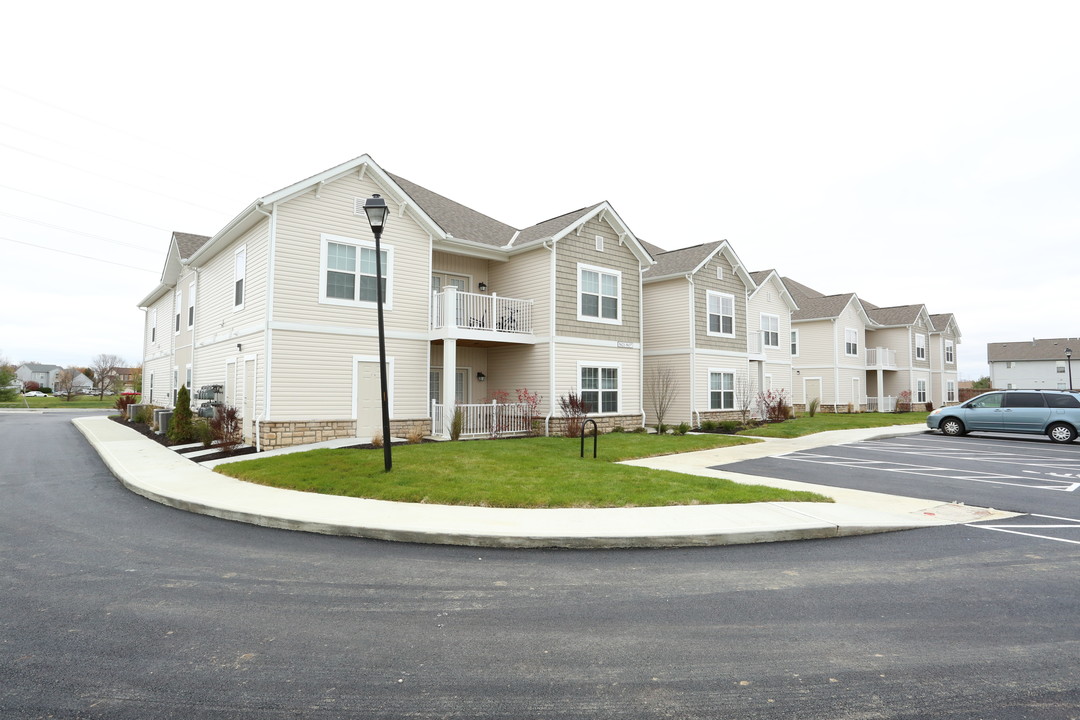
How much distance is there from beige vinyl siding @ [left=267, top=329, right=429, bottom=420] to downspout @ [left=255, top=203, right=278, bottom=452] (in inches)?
5.6

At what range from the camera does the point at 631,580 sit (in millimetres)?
5621

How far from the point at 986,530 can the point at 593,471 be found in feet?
19.2

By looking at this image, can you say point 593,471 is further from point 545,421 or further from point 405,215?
point 405,215

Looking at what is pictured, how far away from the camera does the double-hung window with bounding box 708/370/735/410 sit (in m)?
24.4

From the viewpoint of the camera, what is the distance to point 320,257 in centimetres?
1577

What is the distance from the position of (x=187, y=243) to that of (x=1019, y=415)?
31.8 metres

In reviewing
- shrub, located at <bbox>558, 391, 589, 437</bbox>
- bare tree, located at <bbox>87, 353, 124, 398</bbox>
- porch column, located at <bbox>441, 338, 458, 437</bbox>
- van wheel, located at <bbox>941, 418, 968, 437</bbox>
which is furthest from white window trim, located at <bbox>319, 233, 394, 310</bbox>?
bare tree, located at <bbox>87, 353, 124, 398</bbox>

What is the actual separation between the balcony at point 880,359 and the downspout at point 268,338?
3684 cm

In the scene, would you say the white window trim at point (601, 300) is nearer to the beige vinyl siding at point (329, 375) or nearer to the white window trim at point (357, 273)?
the beige vinyl siding at point (329, 375)

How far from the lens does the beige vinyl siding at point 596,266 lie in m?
19.5

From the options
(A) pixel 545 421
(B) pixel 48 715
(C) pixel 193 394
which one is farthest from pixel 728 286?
(B) pixel 48 715

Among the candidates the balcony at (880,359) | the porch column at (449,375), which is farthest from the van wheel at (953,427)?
the porch column at (449,375)

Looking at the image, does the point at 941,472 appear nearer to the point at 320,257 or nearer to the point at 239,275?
the point at 320,257

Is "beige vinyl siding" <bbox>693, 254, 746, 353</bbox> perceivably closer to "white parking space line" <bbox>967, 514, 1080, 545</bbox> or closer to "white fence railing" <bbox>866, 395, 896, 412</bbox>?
"white parking space line" <bbox>967, 514, 1080, 545</bbox>
